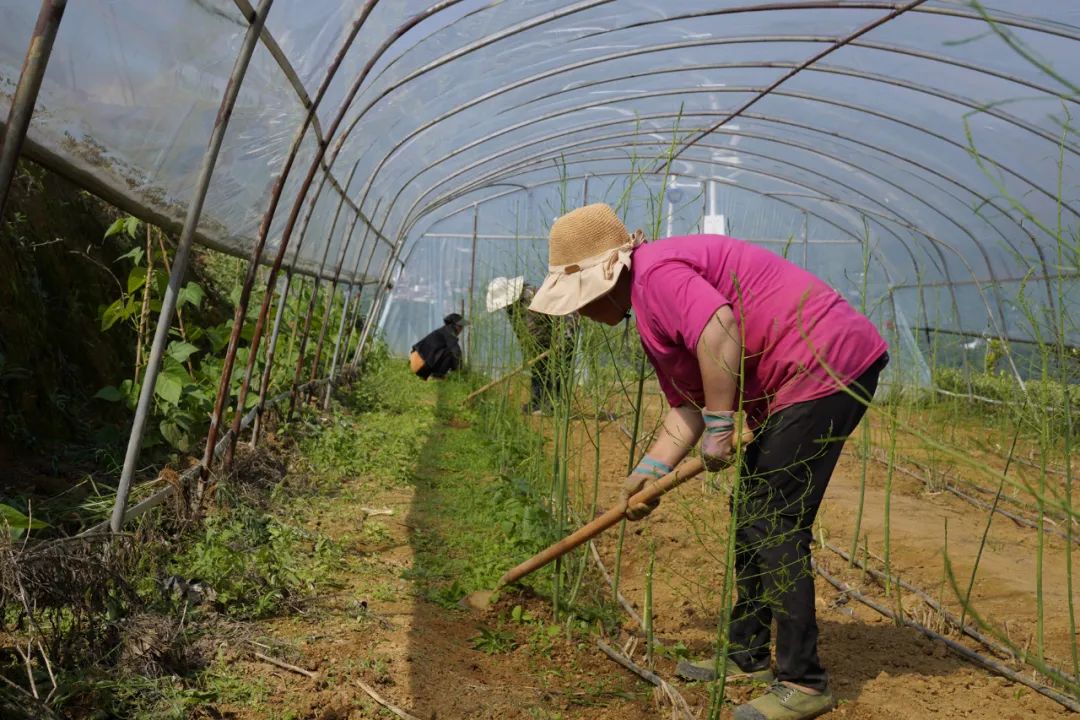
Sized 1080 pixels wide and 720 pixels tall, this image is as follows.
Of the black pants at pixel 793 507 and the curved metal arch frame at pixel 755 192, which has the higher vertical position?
the curved metal arch frame at pixel 755 192

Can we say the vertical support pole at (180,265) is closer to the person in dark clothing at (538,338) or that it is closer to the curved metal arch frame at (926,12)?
the person in dark clothing at (538,338)

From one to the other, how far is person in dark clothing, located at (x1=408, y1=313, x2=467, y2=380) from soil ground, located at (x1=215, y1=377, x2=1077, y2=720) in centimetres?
623

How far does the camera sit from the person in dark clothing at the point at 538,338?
4066mm

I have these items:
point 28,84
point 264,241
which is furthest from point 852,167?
point 28,84

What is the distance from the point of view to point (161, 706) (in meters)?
2.26

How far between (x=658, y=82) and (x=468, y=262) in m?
6.41

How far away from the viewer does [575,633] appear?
10.8 ft

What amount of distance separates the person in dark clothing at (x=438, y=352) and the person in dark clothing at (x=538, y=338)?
149 cm

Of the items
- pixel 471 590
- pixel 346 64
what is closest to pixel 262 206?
pixel 346 64

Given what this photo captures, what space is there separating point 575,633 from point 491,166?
8414 mm

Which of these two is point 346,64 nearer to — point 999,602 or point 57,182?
point 57,182

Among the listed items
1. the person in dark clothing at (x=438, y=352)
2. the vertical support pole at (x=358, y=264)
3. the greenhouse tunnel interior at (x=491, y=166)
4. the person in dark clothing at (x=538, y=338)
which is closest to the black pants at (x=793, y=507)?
the greenhouse tunnel interior at (x=491, y=166)

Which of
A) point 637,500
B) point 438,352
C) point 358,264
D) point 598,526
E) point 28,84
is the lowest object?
point 598,526

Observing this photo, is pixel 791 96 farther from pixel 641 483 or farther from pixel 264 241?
pixel 641 483
